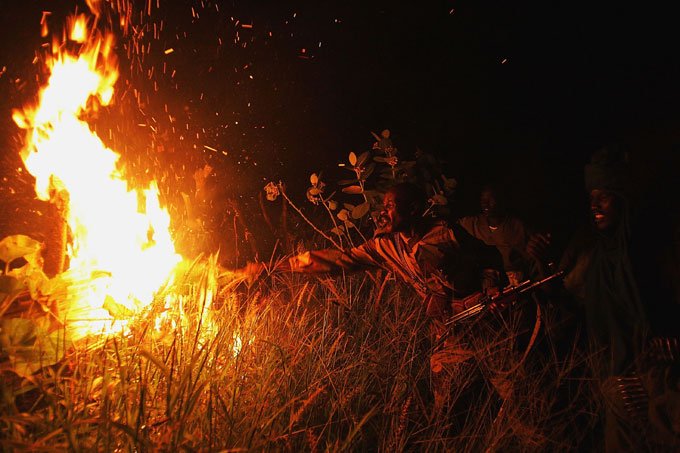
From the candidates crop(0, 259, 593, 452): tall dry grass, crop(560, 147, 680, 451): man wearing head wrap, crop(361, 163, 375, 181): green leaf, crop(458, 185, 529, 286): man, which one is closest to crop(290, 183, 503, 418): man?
crop(0, 259, 593, 452): tall dry grass

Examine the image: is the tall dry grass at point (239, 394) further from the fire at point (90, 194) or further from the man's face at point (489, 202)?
the man's face at point (489, 202)

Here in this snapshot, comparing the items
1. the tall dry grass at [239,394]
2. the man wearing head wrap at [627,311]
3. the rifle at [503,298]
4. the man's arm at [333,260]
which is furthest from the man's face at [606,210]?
the man's arm at [333,260]

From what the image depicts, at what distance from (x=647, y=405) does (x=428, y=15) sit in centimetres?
705

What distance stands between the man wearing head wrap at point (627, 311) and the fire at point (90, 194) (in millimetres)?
2798

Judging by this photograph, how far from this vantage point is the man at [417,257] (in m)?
3.24

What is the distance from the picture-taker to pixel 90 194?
A: 3084mm

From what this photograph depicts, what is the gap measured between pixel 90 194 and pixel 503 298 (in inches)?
114

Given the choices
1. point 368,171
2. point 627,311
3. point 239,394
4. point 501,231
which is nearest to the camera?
point 239,394

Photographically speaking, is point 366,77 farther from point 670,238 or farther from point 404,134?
point 670,238

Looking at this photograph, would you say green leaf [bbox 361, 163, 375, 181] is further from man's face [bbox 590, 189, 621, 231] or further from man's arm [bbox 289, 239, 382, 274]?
man's face [bbox 590, 189, 621, 231]

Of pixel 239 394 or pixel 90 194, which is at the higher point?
pixel 90 194

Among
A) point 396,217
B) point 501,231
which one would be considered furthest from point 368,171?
point 396,217

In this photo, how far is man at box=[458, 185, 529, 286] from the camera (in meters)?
4.53

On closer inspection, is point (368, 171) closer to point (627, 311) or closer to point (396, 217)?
point (396, 217)
